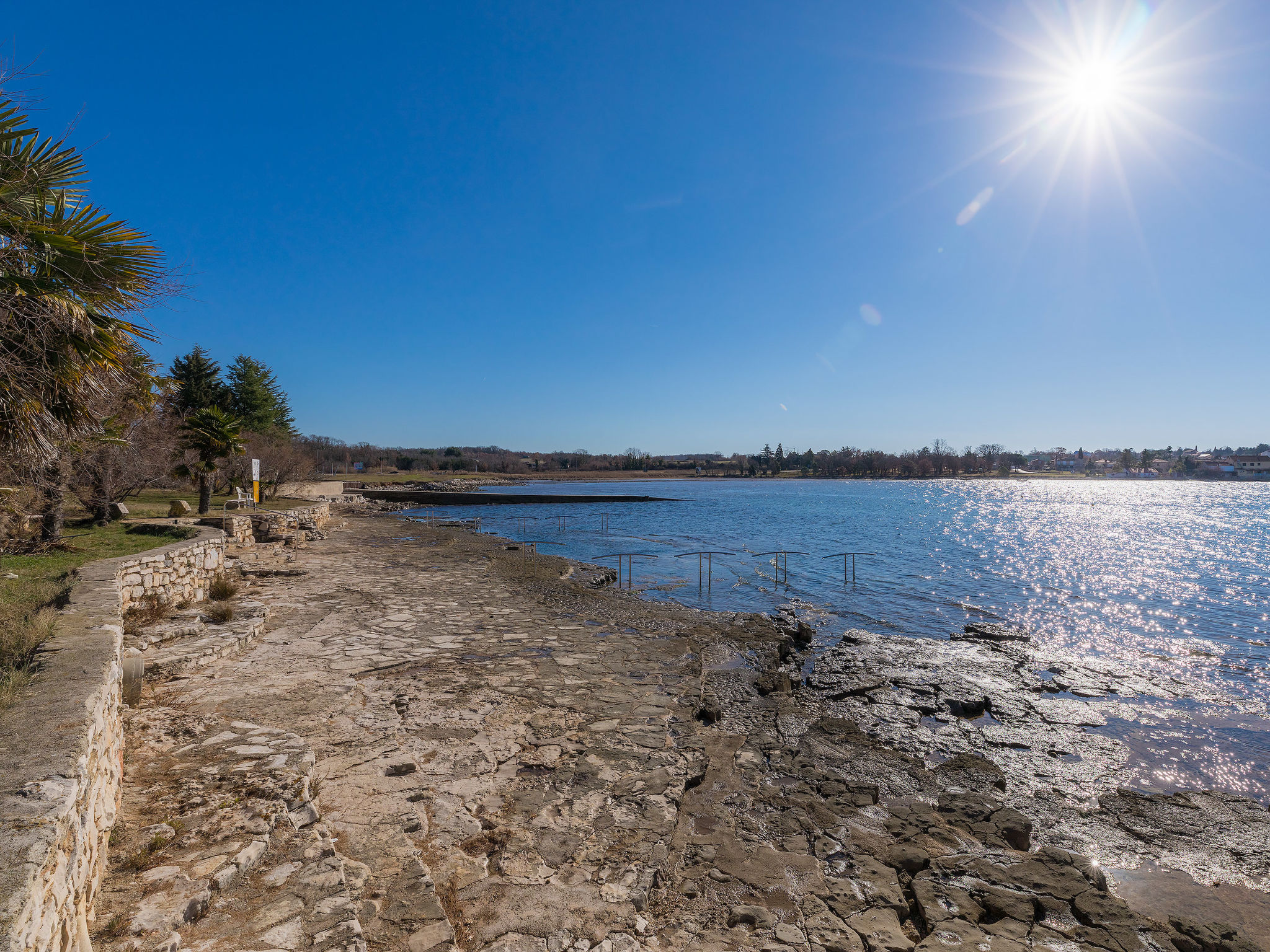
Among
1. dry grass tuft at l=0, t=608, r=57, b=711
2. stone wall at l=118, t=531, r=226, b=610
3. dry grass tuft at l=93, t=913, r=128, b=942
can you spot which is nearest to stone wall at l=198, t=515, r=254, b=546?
stone wall at l=118, t=531, r=226, b=610

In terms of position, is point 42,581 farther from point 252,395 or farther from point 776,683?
point 252,395

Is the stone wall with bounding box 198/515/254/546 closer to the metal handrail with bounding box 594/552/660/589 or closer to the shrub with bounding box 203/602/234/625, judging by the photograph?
the shrub with bounding box 203/602/234/625

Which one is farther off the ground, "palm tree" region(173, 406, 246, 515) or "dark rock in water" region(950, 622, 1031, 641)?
"palm tree" region(173, 406, 246, 515)

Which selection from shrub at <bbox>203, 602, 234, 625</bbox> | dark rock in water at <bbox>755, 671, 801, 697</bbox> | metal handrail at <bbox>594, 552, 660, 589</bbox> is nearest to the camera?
shrub at <bbox>203, 602, 234, 625</bbox>

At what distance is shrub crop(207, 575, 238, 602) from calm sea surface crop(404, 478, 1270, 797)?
907 cm

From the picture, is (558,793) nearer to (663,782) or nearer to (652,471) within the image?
(663,782)

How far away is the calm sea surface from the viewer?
41.2 ft

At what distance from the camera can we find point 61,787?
2406mm

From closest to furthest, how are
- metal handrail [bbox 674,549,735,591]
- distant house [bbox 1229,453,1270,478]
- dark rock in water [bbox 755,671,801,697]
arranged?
dark rock in water [bbox 755,671,801,697], metal handrail [bbox 674,549,735,591], distant house [bbox 1229,453,1270,478]

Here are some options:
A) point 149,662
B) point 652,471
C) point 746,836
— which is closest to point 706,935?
point 746,836

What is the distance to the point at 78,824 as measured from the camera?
2.44 m

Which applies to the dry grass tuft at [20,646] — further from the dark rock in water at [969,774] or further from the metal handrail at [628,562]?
the metal handrail at [628,562]

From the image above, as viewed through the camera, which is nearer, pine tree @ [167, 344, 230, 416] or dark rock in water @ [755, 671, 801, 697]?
dark rock in water @ [755, 671, 801, 697]

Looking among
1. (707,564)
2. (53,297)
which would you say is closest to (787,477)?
(707,564)
